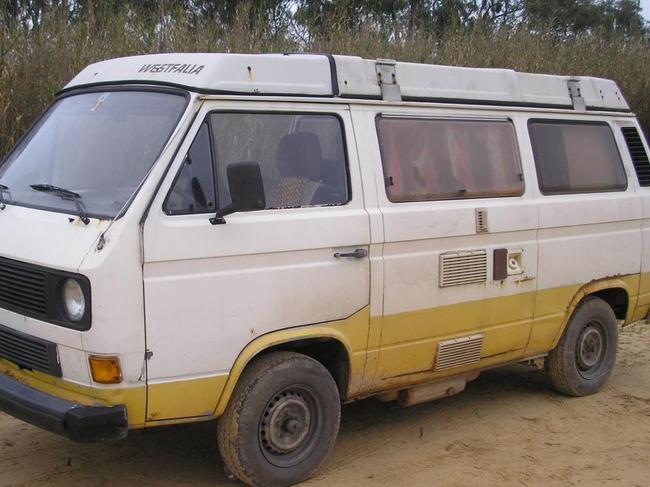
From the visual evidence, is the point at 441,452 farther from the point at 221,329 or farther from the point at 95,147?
the point at 95,147

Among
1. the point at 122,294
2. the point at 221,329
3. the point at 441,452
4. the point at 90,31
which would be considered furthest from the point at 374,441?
the point at 90,31

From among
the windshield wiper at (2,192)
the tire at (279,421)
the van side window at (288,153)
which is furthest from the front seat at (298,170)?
the windshield wiper at (2,192)

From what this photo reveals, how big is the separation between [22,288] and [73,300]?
40cm

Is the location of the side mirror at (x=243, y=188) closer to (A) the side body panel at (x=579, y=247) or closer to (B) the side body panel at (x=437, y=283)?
(B) the side body panel at (x=437, y=283)

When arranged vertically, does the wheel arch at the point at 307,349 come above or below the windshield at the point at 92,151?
below

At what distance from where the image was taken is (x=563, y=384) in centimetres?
639

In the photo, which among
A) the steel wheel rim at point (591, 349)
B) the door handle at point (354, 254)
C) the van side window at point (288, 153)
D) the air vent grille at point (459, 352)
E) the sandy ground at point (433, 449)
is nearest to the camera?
the van side window at point (288, 153)

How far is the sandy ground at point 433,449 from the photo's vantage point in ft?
15.6

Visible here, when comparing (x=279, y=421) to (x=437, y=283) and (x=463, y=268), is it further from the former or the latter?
(x=463, y=268)

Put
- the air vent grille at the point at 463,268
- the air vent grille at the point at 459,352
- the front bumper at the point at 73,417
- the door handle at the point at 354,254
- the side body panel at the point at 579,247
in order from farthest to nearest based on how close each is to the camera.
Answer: the side body panel at the point at 579,247
the air vent grille at the point at 459,352
the air vent grille at the point at 463,268
the door handle at the point at 354,254
the front bumper at the point at 73,417

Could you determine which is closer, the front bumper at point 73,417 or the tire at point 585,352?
the front bumper at point 73,417

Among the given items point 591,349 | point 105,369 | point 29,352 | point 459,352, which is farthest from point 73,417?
point 591,349

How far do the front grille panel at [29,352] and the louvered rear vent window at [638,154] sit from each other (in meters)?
4.80

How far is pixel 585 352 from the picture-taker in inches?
257
